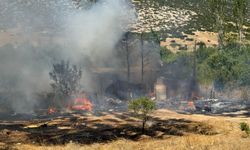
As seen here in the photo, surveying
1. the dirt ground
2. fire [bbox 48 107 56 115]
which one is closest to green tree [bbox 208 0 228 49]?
fire [bbox 48 107 56 115]

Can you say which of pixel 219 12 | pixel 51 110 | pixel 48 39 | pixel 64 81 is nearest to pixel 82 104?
pixel 51 110

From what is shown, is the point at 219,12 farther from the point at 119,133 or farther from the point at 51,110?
the point at 119,133

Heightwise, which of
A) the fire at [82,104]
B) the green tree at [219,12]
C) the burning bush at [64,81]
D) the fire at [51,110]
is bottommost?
the fire at [82,104]

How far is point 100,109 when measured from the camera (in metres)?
44.5

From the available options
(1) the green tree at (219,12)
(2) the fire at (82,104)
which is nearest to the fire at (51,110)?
(2) the fire at (82,104)

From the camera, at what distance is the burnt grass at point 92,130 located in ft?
94.8

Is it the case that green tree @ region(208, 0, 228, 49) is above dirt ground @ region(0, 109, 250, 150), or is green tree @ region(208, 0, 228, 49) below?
above

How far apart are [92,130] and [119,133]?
96.3 inches

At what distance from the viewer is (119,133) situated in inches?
1201

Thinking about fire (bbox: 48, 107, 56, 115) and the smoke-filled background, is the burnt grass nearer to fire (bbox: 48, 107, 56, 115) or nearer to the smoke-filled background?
fire (bbox: 48, 107, 56, 115)

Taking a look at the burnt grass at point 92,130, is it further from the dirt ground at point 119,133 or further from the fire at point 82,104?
the fire at point 82,104

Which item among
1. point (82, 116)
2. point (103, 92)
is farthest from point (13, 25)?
point (82, 116)

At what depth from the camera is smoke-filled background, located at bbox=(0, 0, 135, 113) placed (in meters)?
52.7

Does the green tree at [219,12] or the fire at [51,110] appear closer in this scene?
the fire at [51,110]
